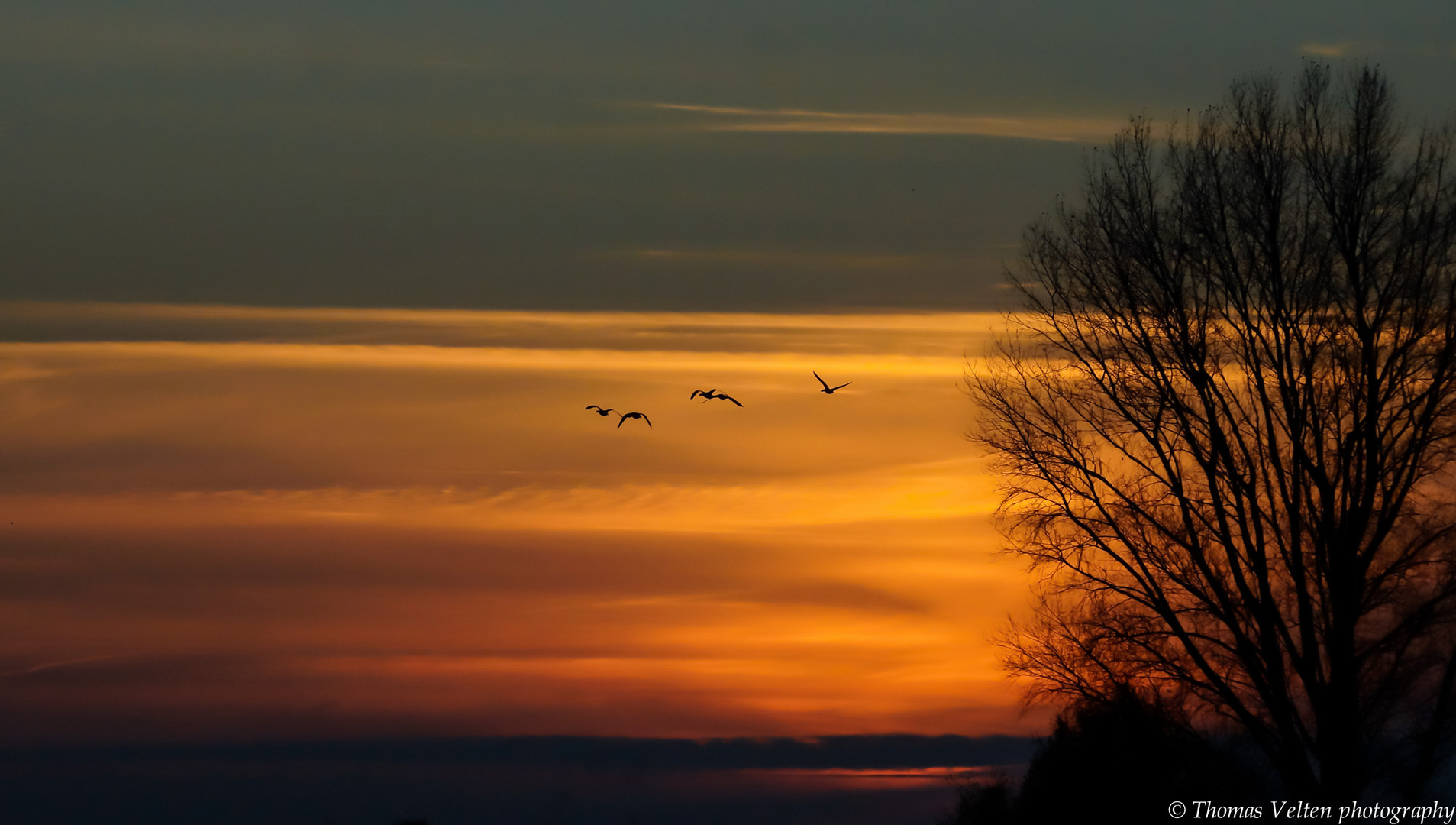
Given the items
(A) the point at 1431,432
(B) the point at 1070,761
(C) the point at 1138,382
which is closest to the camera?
(A) the point at 1431,432

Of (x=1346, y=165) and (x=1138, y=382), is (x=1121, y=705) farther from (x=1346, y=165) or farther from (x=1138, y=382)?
(x=1346, y=165)

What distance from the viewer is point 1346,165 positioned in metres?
19.7

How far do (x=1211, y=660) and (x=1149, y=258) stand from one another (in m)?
5.60

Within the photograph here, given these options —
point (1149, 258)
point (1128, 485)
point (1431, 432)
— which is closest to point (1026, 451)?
point (1128, 485)

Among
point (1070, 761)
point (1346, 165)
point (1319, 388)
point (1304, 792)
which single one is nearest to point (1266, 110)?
point (1346, 165)

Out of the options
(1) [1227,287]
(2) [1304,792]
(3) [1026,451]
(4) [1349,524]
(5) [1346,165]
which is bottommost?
(2) [1304,792]

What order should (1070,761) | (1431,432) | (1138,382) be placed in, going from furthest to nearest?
(1070,761)
(1138,382)
(1431,432)

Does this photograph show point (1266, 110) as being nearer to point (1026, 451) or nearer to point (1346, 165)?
point (1346, 165)

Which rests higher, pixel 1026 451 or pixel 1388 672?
pixel 1026 451

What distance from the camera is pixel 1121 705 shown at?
21.0 meters

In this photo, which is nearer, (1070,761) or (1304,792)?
(1304,792)

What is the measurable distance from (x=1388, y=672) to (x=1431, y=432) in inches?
126

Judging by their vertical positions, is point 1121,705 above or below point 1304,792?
above

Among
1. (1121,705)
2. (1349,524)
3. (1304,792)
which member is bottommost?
(1304,792)
